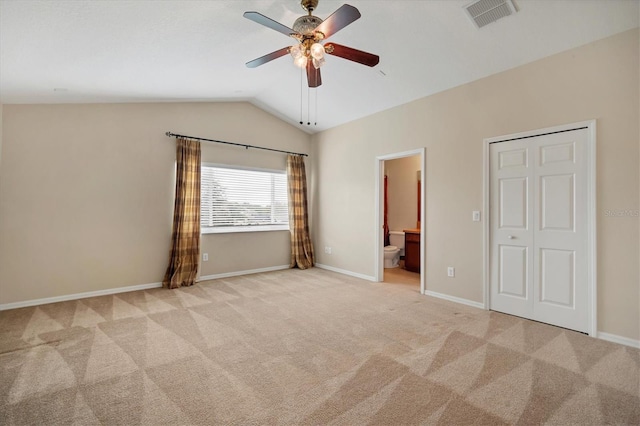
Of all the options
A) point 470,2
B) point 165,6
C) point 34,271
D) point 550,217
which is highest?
point 470,2

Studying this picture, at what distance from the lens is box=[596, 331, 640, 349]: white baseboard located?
2764 mm

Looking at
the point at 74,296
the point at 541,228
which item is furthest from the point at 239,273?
the point at 541,228

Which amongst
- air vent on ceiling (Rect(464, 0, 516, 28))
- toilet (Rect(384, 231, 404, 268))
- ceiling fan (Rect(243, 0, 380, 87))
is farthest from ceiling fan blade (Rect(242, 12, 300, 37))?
toilet (Rect(384, 231, 404, 268))

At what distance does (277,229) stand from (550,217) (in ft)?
14.6

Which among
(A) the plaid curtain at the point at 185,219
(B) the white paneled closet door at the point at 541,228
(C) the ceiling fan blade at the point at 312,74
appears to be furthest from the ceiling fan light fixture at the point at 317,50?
(A) the plaid curtain at the point at 185,219

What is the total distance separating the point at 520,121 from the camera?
3.50 m

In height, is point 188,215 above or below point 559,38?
below

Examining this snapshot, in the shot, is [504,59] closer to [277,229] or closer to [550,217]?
[550,217]

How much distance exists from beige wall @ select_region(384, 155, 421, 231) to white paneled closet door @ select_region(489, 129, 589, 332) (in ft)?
11.5

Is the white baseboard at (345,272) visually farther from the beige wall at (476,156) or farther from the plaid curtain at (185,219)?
the plaid curtain at (185,219)

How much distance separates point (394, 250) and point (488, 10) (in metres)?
4.63

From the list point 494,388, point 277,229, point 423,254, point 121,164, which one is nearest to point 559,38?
point 423,254

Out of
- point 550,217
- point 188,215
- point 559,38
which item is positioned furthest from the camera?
point 188,215

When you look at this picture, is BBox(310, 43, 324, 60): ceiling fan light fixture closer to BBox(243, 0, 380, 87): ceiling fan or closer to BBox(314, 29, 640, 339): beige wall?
BBox(243, 0, 380, 87): ceiling fan
